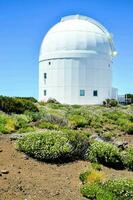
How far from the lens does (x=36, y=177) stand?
13.0m

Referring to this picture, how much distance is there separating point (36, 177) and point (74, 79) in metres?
45.9

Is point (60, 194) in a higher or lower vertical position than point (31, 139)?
lower

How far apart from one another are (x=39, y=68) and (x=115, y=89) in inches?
440

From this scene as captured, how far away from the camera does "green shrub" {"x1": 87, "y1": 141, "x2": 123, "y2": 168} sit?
15.8 metres

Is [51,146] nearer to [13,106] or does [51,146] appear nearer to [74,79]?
[13,106]

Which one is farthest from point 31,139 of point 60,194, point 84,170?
point 60,194

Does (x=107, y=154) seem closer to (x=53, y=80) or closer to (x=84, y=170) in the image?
(x=84, y=170)

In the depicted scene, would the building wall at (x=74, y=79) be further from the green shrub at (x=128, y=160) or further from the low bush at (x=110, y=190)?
the low bush at (x=110, y=190)

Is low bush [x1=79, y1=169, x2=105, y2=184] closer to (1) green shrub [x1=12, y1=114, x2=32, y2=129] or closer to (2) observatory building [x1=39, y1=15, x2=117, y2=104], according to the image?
(1) green shrub [x1=12, y1=114, x2=32, y2=129]

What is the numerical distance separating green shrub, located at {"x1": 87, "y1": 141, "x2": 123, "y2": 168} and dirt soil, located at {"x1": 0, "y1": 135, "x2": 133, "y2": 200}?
0.52 m

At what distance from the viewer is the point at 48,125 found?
20.3 m

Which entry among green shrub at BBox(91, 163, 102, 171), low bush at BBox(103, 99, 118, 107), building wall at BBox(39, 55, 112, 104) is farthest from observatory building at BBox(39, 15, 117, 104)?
green shrub at BBox(91, 163, 102, 171)

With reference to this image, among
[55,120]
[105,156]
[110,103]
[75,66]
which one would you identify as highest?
[75,66]

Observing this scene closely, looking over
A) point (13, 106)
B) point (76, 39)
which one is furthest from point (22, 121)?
point (76, 39)
